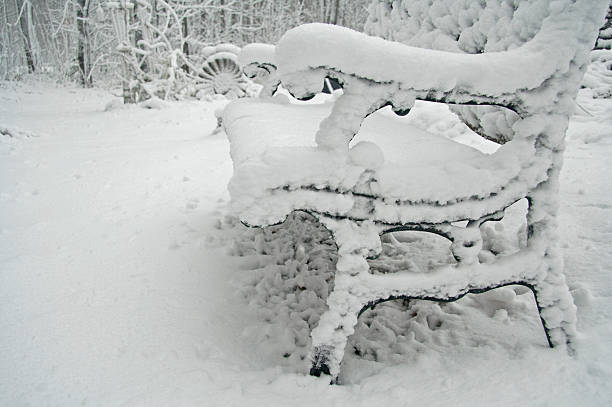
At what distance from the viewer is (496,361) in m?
1.04

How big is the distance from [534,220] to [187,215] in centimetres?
171

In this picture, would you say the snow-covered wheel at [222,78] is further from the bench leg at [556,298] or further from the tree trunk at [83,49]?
the bench leg at [556,298]

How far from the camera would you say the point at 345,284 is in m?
0.92

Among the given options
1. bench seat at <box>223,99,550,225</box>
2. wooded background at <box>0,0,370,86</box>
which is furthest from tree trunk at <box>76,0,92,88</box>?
bench seat at <box>223,99,550,225</box>

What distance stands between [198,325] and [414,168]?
0.83 metres

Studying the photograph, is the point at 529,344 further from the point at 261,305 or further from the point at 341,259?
the point at 261,305

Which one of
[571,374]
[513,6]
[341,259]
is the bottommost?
[571,374]

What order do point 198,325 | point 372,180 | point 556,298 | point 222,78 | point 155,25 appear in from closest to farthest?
1. point 372,180
2. point 556,298
3. point 198,325
4. point 222,78
5. point 155,25

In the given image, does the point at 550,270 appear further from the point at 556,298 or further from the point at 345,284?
the point at 345,284

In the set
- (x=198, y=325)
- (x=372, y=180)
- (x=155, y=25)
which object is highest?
(x=155, y=25)

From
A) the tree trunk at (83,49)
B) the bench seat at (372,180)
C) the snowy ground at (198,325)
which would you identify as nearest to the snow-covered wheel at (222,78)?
the tree trunk at (83,49)

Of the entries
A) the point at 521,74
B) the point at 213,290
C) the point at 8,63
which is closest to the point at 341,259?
the point at 521,74

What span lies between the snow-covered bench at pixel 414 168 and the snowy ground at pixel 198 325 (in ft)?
0.44

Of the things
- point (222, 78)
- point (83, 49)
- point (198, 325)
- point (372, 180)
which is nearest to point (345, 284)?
point (372, 180)
